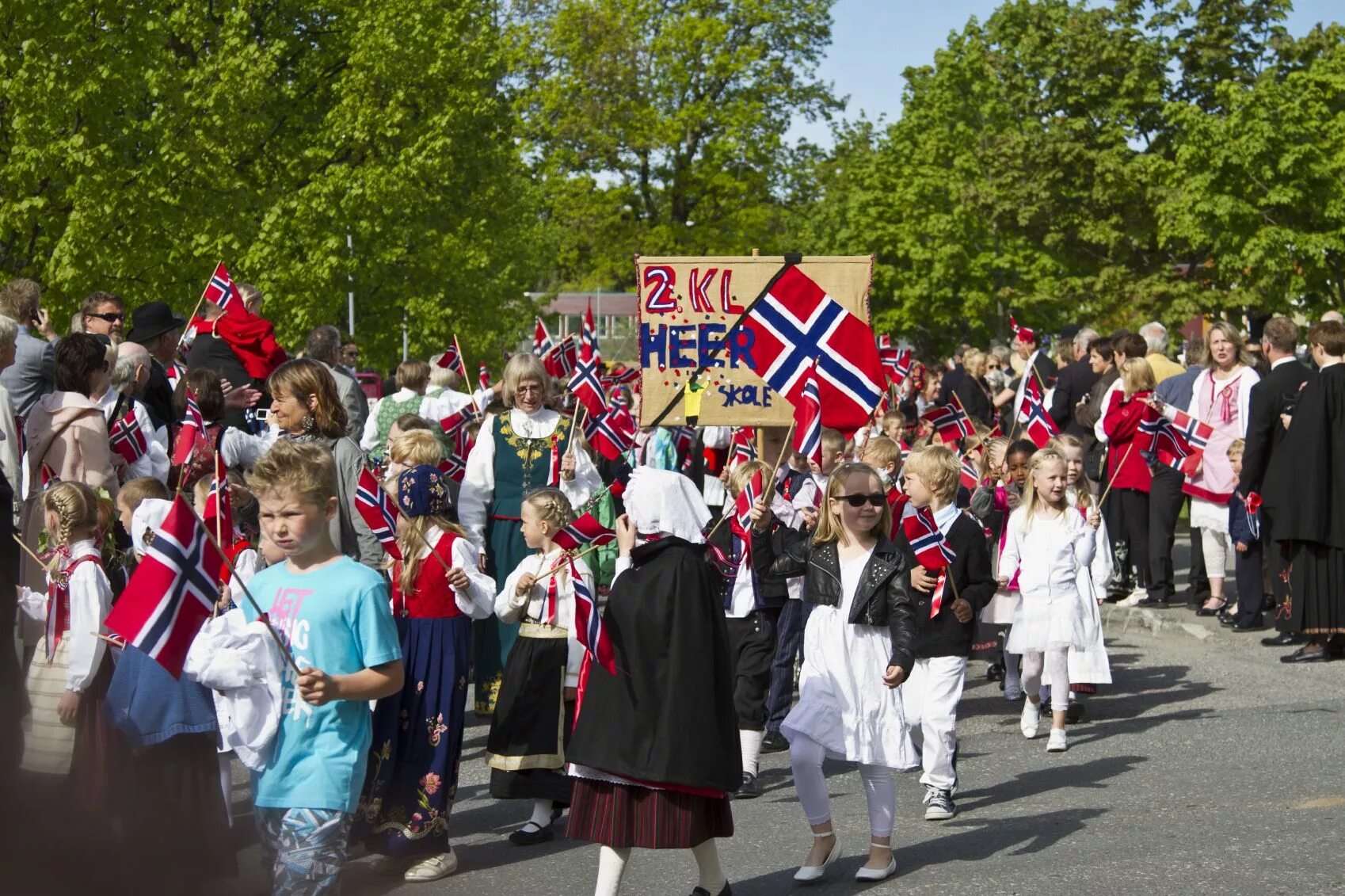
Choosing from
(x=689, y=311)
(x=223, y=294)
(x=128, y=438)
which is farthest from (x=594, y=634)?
(x=223, y=294)

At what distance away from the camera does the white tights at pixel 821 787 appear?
6707 mm

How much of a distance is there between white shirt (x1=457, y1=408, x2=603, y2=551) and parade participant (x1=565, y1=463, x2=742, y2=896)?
3761 millimetres

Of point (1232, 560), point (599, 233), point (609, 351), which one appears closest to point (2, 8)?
point (1232, 560)

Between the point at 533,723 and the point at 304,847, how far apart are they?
2372mm

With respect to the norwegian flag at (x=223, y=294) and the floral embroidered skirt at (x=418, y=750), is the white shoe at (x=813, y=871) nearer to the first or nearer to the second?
the floral embroidered skirt at (x=418, y=750)

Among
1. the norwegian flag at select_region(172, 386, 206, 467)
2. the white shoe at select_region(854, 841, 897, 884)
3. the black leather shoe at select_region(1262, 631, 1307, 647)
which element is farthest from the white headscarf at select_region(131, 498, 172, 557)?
the black leather shoe at select_region(1262, 631, 1307, 647)

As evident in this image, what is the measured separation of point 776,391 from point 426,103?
72.2ft

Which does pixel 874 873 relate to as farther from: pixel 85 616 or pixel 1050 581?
pixel 1050 581

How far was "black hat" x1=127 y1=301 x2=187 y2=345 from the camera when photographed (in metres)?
10.2

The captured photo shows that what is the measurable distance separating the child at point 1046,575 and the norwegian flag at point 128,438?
472 cm

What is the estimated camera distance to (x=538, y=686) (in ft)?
25.0

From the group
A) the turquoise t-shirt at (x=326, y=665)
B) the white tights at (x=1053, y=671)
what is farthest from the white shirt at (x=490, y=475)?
the turquoise t-shirt at (x=326, y=665)

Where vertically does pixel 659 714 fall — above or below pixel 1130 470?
below

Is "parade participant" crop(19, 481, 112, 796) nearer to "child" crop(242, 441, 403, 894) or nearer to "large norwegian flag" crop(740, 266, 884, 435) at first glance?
"child" crop(242, 441, 403, 894)
